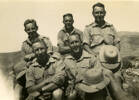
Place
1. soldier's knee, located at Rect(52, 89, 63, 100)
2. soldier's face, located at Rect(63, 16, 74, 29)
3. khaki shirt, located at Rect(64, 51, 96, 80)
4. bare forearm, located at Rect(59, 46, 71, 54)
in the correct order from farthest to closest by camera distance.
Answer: soldier's face, located at Rect(63, 16, 74, 29), bare forearm, located at Rect(59, 46, 71, 54), khaki shirt, located at Rect(64, 51, 96, 80), soldier's knee, located at Rect(52, 89, 63, 100)

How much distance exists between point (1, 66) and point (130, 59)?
118cm

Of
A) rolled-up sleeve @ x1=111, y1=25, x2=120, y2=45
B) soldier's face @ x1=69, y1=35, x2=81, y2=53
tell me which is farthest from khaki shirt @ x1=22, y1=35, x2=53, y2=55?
rolled-up sleeve @ x1=111, y1=25, x2=120, y2=45

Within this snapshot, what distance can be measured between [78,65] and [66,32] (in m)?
0.36

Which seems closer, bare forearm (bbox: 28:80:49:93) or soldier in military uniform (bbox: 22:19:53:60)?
bare forearm (bbox: 28:80:49:93)

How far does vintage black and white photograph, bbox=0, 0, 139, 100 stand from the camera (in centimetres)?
325

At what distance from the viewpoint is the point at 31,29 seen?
350 centimetres

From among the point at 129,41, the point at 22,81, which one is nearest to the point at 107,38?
the point at 129,41

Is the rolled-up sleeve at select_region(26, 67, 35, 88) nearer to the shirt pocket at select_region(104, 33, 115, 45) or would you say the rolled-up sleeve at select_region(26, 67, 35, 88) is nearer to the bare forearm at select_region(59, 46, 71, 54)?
the bare forearm at select_region(59, 46, 71, 54)

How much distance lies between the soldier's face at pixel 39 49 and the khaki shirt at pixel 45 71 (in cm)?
9

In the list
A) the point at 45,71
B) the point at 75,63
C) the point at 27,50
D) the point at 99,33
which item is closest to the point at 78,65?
the point at 75,63

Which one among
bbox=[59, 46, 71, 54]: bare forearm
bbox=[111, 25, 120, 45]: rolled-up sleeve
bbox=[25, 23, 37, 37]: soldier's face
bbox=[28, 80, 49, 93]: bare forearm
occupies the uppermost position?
bbox=[25, 23, 37, 37]: soldier's face

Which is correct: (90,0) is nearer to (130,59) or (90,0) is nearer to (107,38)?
(107,38)

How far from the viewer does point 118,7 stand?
146 inches

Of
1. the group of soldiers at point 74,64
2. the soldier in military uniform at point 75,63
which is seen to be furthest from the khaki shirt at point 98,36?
the soldier in military uniform at point 75,63
